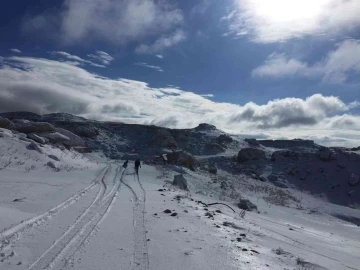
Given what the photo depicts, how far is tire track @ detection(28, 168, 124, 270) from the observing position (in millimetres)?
5344

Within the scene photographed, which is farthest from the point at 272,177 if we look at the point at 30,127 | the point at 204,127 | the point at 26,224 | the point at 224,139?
the point at 204,127

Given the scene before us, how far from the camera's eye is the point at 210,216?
11328 millimetres

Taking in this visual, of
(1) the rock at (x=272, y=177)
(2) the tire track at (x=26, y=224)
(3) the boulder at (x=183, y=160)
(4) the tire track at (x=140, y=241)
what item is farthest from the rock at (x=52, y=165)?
(1) the rock at (x=272, y=177)

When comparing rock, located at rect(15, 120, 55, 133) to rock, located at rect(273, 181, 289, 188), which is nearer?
rock, located at rect(15, 120, 55, 133)

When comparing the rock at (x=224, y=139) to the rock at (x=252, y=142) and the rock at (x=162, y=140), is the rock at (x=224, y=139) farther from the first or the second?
the rock at (x=162, y=140)

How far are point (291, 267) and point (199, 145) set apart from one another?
250 ft

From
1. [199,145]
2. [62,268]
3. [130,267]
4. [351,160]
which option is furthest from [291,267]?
[199,145]

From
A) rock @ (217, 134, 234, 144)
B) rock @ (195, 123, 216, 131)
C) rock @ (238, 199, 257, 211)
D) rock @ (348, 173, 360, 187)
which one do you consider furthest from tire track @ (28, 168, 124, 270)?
rock @ (195, 123, 216, 131)

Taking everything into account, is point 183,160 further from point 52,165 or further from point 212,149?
point 212,149

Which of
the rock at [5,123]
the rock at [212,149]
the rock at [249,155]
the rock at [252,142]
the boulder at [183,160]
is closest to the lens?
the rock at [5,123]

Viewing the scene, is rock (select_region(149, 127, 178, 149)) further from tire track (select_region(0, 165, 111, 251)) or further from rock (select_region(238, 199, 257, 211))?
tire track (select_region(0, 165, 111, 251))

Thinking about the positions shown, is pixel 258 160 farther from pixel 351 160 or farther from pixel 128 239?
pixel 128 239

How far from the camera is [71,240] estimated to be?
6594 mm

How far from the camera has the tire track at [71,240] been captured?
534 centimetres
